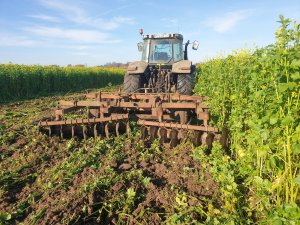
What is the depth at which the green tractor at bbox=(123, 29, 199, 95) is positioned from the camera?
779 centimetres

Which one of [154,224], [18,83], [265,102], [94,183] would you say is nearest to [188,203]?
[154,224]

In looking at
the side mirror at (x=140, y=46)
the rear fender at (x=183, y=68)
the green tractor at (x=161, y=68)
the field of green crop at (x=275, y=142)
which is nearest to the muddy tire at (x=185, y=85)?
the green tractor at (x=161, y=68)

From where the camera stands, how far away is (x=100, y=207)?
3256mm

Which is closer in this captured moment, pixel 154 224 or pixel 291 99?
pixel 291 99

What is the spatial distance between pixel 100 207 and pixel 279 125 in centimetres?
202

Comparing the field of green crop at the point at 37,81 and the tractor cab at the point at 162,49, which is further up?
the tractor cab at the point at 162,49

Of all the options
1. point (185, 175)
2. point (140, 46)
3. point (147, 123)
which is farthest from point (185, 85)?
point (185, 175)

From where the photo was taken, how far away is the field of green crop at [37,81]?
13648 millimetres

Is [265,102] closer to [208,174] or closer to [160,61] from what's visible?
[208,174]

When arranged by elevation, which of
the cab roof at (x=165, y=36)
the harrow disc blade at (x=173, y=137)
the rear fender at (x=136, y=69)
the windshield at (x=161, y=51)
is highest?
the cab roof at (x=165, y=36)

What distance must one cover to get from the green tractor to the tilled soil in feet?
8.69

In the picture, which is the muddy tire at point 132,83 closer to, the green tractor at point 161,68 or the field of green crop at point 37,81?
the green tractor at point 161,68

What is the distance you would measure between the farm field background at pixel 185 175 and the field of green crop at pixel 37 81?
31.6 feet

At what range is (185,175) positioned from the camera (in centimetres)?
398
